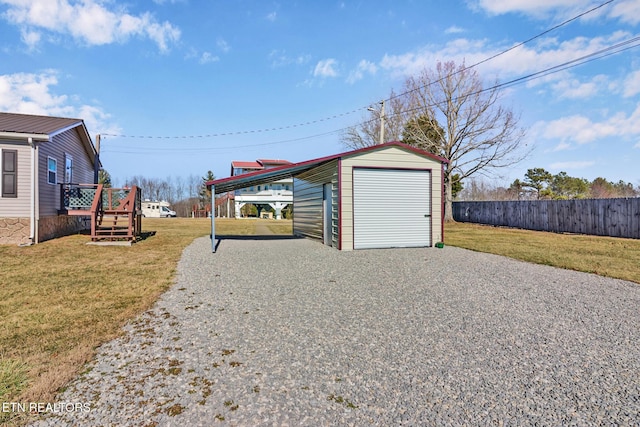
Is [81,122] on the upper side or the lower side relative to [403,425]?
upper

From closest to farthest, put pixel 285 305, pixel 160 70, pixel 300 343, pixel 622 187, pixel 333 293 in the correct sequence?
pixel 300 343 < pixel 285 305 < pixel 333 293 < pixel 160 70 < pixel 622 187

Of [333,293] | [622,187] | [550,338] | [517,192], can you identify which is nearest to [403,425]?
[550,338]

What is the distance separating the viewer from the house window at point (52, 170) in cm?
1141

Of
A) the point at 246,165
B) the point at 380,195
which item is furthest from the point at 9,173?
the point at 246,165

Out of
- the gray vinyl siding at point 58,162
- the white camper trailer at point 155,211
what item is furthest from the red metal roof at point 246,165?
the gray vinyl siding at point 58,162

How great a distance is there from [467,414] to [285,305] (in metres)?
2.96

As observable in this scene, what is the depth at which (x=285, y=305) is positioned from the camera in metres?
4.81

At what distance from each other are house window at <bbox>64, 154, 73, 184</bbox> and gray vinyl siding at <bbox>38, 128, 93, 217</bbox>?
0.21 metres

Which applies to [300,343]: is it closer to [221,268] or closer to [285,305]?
[285,305]

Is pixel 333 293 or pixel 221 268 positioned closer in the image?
pixel 333 293

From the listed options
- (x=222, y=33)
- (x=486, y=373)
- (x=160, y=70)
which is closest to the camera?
(x=486, y=373)

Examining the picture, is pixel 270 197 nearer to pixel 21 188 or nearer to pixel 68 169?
pixel 68 169

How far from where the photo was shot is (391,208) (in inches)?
427

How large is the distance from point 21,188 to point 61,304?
325 inches
